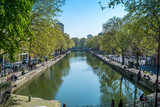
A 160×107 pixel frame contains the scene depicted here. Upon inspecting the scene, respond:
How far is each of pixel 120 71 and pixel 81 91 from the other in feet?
59.8

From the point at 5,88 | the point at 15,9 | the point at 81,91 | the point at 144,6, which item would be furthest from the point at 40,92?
the point at 144,6

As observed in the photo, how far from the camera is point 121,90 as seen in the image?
80.0 ft

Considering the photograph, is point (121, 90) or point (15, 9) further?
point (121, 90)

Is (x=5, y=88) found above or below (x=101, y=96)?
above

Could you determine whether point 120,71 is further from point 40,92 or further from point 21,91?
point 21,91

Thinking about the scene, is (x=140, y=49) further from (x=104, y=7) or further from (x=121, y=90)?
(x=104, y=7)

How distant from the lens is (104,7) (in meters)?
12.7

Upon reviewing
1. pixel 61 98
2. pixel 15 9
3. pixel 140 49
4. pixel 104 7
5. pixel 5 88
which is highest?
pixel 104 7

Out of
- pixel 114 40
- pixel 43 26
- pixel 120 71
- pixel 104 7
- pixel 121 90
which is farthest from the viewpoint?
pixel 114 40

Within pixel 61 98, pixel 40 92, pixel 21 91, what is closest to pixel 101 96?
pixel 61 98

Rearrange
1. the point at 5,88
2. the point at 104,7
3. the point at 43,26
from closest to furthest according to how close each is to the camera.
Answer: the point at 104,7
the point at 5,88
the point at 43,26

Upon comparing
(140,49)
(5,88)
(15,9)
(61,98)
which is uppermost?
(15,9)

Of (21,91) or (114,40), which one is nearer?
(21,91)

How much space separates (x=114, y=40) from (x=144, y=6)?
108 feet
